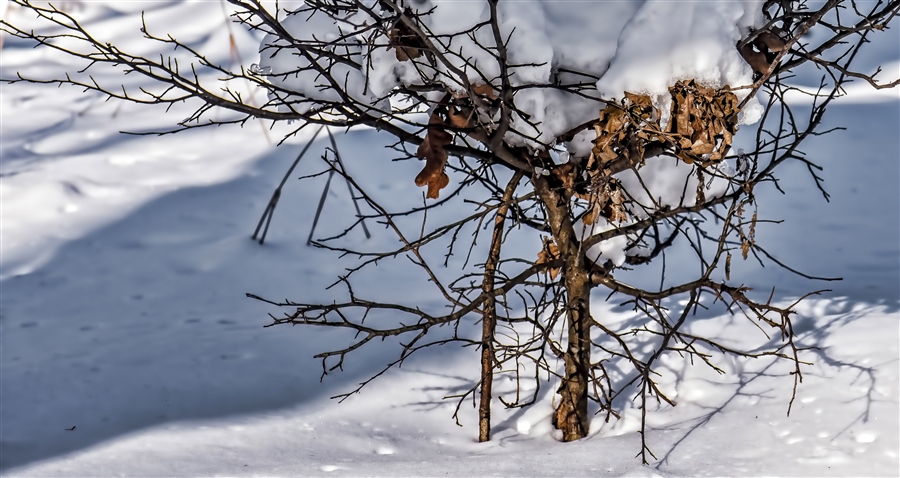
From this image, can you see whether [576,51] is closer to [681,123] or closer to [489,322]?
[681,123]

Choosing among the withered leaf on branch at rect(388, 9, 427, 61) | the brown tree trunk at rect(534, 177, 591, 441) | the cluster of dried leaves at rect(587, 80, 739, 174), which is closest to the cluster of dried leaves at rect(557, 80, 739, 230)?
the cluster of dried leaves at rect(587, 80, 739, 174)

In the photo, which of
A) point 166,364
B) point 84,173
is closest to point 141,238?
point 84,173

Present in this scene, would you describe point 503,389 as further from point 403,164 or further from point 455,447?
point 403,164

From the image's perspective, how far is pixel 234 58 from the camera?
8188mm

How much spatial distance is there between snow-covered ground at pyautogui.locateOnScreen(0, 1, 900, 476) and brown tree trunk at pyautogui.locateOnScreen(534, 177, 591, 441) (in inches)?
4.1

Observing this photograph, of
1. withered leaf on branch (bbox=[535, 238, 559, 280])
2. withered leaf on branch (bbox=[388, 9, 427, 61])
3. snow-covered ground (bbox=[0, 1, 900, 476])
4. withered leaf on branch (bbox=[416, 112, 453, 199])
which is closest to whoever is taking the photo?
withered leaf on branch (bbox=[388, 9, 427, 61])

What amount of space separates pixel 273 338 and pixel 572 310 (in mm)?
1795

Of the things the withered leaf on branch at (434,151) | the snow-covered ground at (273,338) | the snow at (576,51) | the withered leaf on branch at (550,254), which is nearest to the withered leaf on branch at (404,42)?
the snow at (576,51)

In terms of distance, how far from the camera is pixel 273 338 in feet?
13.1

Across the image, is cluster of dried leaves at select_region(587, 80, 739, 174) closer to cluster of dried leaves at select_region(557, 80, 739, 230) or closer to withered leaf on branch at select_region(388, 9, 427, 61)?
cluster of dried leaves at select_region(557, 80, 739, 230)

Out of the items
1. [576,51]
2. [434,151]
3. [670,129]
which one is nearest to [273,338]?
[434,151]

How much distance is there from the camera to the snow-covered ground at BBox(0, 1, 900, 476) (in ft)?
8.61

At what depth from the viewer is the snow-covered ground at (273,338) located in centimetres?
262

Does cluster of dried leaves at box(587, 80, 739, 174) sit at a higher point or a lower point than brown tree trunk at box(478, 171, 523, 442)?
higher
